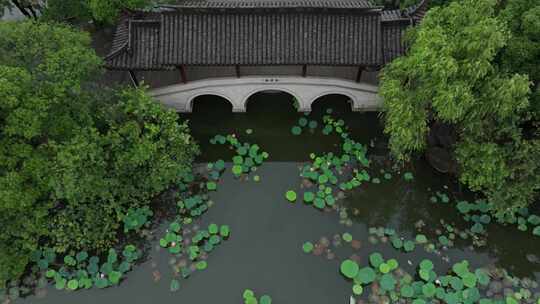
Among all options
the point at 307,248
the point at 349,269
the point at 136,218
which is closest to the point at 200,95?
the point at 136,218

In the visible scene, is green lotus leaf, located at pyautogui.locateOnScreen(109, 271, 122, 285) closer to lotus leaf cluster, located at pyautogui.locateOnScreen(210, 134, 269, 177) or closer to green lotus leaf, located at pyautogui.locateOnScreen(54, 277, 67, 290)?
green lotus leaf, located at pyautogui.locateOnScreen(54, 277, 67, 290)

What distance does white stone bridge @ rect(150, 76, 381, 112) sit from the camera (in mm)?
18812

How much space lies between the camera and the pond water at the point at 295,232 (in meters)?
15.4

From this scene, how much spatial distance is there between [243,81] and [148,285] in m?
9.83

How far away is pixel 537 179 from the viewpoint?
1383cm

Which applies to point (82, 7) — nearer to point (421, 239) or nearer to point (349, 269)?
point (349, 269)

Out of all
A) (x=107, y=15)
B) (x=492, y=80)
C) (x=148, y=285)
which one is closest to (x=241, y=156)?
(x=148, y=285)

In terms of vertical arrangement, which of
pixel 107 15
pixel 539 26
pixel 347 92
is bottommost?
pixel 347 92

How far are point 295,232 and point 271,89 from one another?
23.1 feet

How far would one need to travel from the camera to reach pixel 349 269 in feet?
50.2

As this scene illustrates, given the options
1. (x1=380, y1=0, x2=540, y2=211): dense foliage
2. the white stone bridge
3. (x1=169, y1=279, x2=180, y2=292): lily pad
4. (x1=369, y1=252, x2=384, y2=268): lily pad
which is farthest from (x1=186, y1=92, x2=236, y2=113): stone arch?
(x1=369, y1=252, x2=384, y2=268): lily pad

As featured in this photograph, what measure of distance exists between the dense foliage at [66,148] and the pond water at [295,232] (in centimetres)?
250

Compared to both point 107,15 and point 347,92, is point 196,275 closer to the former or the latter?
point 347,92

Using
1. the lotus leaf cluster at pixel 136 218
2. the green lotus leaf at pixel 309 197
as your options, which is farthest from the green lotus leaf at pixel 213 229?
the green lotus leaf at pixel 309 197
